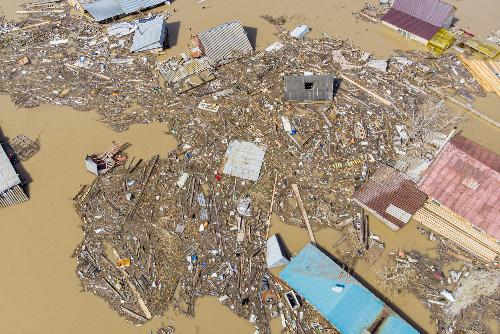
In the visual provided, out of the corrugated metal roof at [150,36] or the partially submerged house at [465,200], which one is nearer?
the partially submerged house at [465,200]

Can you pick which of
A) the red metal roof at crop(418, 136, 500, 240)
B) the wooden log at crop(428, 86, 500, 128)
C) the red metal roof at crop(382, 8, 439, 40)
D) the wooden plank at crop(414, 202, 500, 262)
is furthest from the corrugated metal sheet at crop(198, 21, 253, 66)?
the wooden plank at crop(414, 202, 500, 262)

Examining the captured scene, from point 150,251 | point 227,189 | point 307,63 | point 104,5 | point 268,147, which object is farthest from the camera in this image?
point 104,5

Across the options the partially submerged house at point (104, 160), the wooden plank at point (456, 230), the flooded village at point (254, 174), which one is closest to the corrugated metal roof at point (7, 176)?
the flooded village at point (254, 174)

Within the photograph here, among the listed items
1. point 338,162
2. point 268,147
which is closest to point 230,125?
point 268,147

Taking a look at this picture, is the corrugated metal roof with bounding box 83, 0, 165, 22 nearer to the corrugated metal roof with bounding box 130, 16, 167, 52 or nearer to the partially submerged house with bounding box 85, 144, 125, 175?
the corrugated metal roof with bounding box 130, 16, 167, 52

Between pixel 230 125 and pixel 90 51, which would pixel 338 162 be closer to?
pixel 230 125

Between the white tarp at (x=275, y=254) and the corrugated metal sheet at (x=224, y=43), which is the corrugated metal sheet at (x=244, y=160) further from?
the corrugated metal sheet at (x=224, y=43)

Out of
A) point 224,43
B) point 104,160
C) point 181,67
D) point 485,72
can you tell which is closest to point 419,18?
point 485,72

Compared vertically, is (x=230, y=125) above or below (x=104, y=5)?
below
